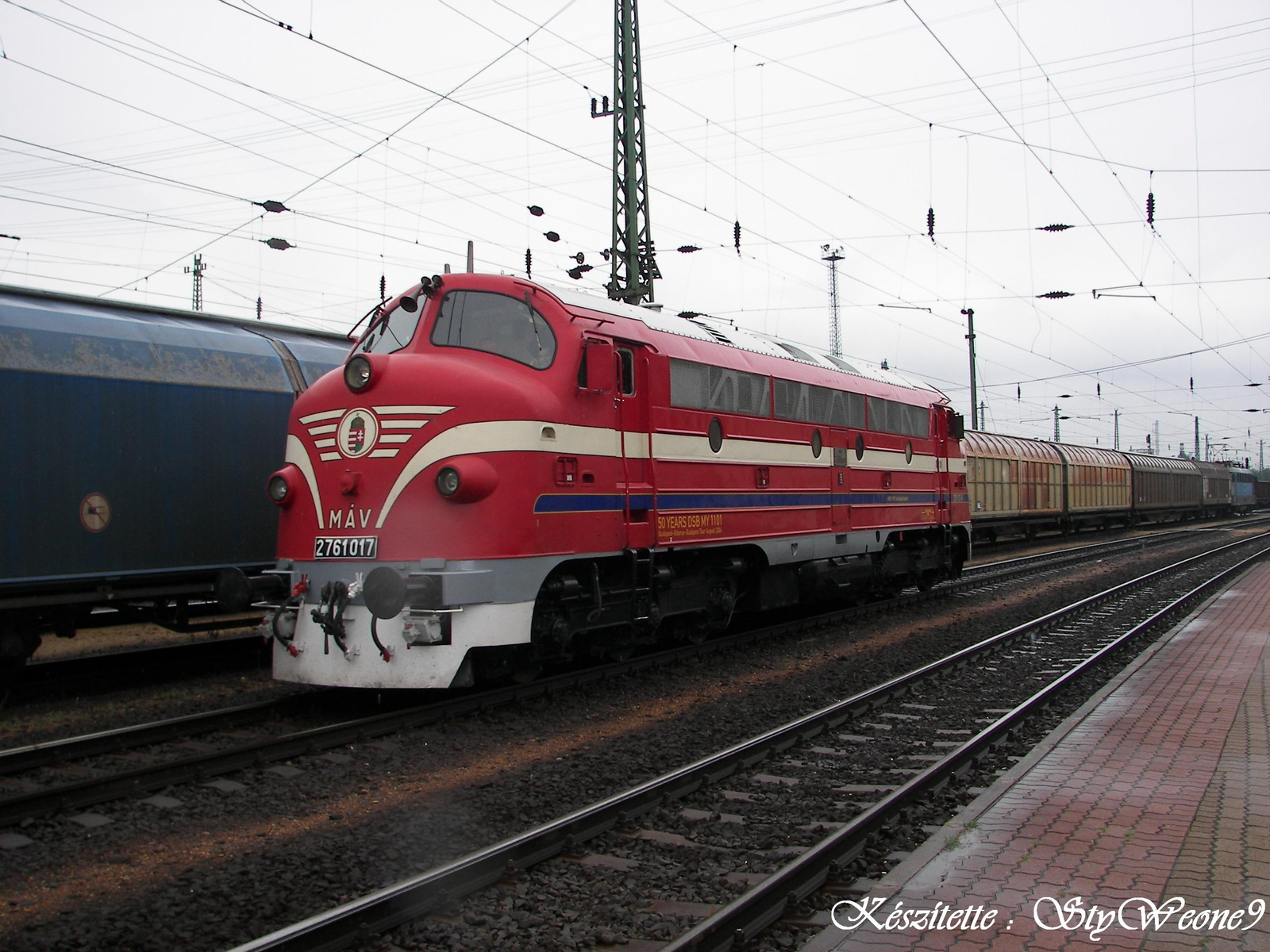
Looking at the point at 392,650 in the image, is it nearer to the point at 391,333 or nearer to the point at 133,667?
the point at 391,333

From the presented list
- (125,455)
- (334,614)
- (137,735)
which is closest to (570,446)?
(334,614)

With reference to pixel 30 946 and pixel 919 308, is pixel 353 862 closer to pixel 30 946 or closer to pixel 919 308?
pixel 30 946

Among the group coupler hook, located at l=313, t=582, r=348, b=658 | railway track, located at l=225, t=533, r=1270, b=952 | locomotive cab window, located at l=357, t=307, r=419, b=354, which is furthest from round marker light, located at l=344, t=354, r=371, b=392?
railway track, located at l=225, t=533, r=1270, b=952

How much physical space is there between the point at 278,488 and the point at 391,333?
1827 millimetres

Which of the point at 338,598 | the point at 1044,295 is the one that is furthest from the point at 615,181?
the point at 1044,295

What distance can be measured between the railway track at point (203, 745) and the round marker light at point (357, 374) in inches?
110

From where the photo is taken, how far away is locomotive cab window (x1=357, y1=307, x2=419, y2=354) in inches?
374

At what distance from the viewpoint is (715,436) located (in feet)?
36.9

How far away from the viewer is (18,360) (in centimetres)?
916

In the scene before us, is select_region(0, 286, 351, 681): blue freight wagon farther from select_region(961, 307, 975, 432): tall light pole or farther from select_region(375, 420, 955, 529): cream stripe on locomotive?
A: select_region(961, 307, 975, 432): tall light pole

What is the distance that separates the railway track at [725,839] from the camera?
4.53 metres

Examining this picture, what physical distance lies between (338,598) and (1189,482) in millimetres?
59171

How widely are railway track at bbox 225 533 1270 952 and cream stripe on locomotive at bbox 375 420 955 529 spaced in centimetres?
303

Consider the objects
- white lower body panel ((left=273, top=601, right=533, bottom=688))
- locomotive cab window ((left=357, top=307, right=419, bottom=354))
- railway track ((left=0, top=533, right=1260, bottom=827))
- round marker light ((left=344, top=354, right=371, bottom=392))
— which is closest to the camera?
railway track ((left=0, top=533, right=1260, bottom=827))
